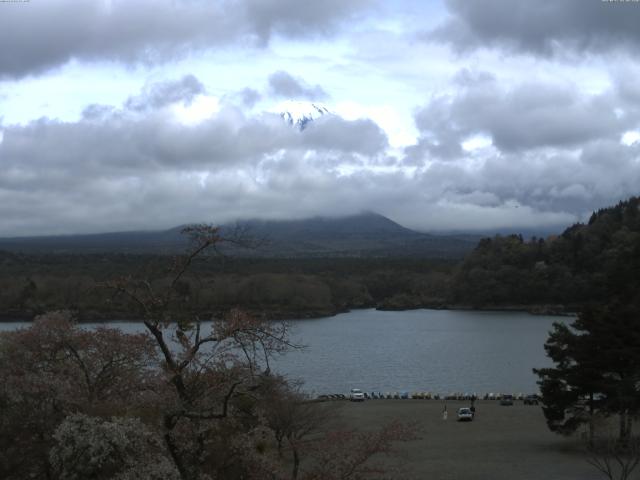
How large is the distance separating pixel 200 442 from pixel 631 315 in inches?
635

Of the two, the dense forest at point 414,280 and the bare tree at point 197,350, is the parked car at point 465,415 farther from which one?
the dense forest at point 414,280

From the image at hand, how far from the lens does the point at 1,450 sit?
829 cm

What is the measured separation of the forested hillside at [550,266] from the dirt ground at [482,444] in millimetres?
59622

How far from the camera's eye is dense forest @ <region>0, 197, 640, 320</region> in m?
71.6

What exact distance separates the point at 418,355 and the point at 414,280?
57766 millimetres

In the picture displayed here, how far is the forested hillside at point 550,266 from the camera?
87000 mm

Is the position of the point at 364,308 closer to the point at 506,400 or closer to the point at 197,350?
the point at 506,400

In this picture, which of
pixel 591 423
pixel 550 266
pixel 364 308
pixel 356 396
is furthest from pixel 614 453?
pixel 364 308

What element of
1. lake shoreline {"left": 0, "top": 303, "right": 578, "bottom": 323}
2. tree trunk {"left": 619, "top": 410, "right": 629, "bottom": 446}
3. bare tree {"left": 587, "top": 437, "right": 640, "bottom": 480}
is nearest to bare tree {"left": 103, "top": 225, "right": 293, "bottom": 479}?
bare tree {"left": 587, "top": 437, "right": 640, "bottom": 480}

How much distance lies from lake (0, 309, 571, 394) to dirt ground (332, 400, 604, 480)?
410cm

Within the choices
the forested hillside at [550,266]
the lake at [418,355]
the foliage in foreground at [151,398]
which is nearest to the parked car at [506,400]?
the lake at [418,355]

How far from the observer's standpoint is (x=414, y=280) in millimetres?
105312

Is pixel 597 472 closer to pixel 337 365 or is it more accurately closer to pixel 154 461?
pixel 154 461

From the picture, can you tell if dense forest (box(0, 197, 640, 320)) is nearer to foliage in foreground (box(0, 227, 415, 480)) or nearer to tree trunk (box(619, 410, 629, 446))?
tree trunk (box(619, 410, 629, 446))
